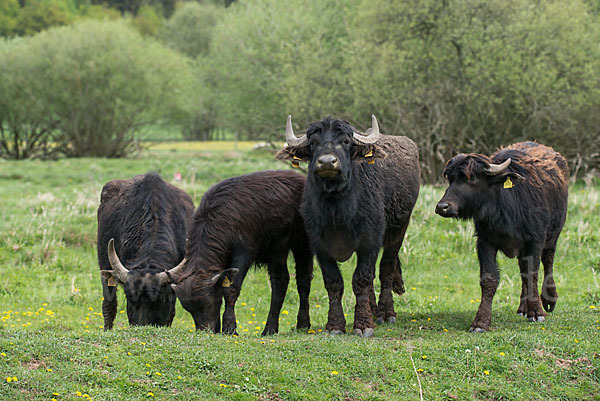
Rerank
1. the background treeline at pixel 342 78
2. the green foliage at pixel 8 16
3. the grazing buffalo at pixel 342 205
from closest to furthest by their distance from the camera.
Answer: the grazing buffalo at pixel 342 205, the background treeline at pixel 342 78, the green foliage at pixel 8 16

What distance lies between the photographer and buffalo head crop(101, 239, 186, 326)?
8.82 meters

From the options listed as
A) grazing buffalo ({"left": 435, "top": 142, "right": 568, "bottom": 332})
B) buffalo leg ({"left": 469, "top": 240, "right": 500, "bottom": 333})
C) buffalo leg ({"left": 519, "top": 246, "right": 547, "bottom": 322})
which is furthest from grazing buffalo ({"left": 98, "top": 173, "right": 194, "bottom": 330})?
buffalo leg ({"left": 519, "top": 246, "right": 547, "bottom": 322})

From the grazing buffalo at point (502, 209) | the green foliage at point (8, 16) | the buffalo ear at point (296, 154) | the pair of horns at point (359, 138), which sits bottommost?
the grazing buffalo at point (502, 209)

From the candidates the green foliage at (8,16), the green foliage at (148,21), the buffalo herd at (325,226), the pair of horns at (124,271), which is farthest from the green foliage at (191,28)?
the pair of horns at (124,271)

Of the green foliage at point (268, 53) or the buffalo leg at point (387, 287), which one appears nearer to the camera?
the buffalo leg at point (387, 287)

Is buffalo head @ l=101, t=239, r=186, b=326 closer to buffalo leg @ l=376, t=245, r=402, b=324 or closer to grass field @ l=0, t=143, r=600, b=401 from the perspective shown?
grass field @ l=0, t=143, r=600, b=401

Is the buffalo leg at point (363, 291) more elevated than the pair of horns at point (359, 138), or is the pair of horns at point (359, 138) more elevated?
the pair of horns at point (359, 138)

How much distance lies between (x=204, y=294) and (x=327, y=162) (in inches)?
89.6

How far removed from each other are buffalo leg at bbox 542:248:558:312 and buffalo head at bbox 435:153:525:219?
1758mm

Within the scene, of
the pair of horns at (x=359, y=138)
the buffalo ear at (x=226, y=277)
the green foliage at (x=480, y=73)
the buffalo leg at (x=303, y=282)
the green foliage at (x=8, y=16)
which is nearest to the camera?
the pair of horns at (x=359, y=138)

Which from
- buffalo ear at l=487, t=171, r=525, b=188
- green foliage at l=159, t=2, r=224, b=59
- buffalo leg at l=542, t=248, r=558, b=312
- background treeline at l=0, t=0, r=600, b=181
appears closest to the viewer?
buffalo ear at l=487, t=171, r=525, b=188

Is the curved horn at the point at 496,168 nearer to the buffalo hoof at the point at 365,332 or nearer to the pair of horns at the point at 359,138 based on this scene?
the pair of horns at the point at 359,138

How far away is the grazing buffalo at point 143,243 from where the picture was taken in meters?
8.89

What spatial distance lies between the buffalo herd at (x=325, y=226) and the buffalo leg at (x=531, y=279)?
2cm
